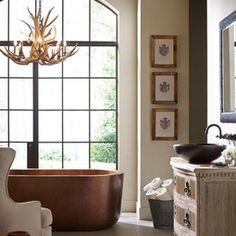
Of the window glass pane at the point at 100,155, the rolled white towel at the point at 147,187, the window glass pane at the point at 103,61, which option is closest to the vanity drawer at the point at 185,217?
the rolled white towel at the point at 147,187

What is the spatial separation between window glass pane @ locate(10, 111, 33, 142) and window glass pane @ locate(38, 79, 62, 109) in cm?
30

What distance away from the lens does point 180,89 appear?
7.32 meters

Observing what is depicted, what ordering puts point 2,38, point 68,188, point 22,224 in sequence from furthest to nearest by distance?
point 2,38 → point 68,188 → point 22,224

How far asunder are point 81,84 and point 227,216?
15.4 ft

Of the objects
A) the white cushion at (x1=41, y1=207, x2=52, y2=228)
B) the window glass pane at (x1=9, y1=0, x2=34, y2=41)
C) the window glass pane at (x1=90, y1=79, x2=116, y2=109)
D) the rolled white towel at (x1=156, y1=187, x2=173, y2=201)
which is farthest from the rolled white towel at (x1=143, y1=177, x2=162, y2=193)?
the window glass pane at (x1=9, y1=0, x2=34, y2=41)

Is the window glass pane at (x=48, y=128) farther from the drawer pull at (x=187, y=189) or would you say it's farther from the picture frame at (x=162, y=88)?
the drawer pull at (x=187, y=189)

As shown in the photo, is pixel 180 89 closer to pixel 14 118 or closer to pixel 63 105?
pixel 63 105

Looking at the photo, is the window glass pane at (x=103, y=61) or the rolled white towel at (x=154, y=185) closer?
the rolled white towel at (x=154, y=185)

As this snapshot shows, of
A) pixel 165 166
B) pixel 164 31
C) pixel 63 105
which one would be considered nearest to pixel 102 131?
pixel 63 105

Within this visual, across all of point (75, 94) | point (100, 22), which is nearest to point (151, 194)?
point (75, 94)

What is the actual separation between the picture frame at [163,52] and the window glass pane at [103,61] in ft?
3.45

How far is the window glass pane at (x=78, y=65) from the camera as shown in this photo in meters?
8.16

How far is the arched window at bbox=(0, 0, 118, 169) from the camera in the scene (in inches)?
318

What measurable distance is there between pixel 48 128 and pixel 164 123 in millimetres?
1814
